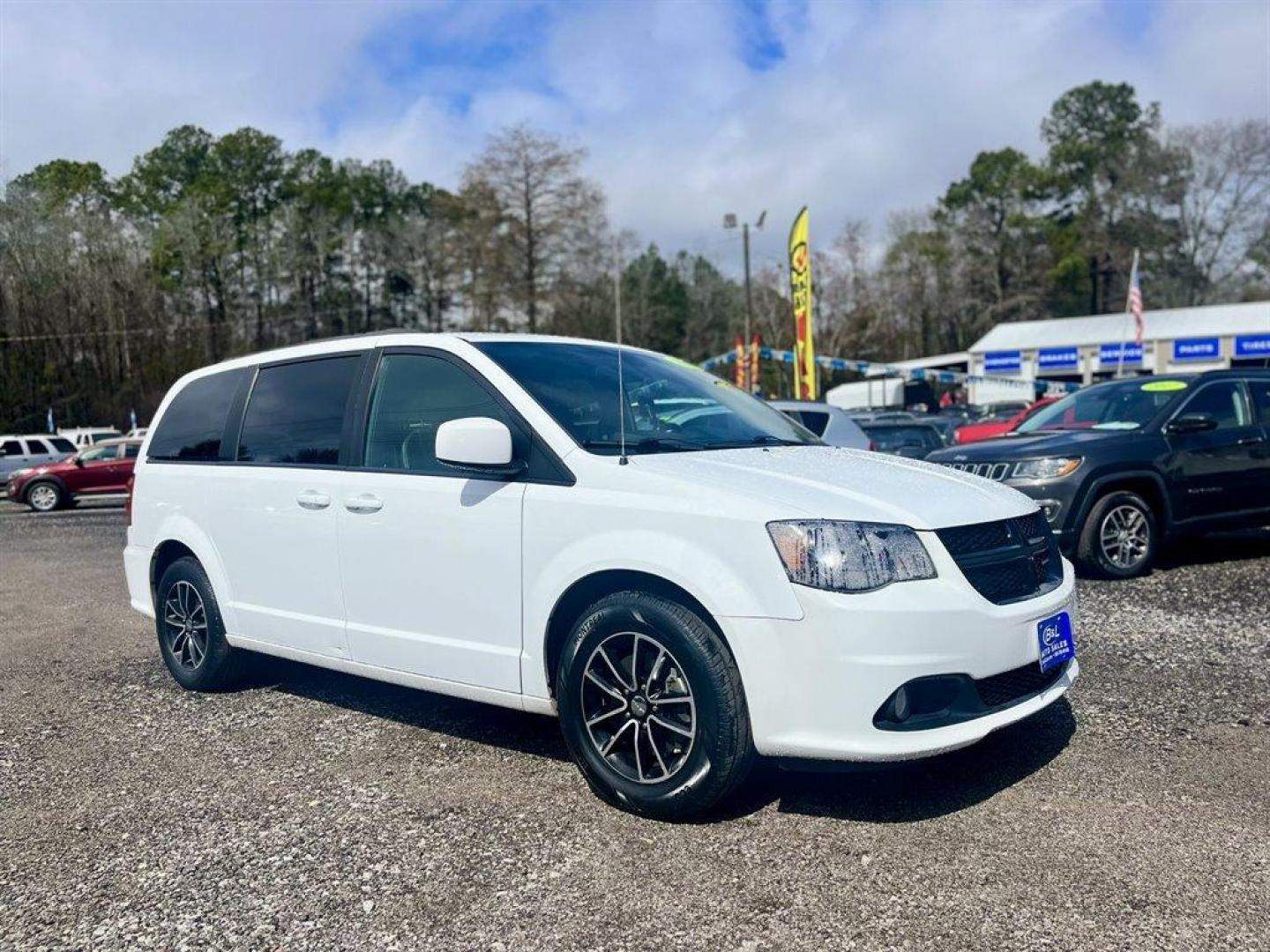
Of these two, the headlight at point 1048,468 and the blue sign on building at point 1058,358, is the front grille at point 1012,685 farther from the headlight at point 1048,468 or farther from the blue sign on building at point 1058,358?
the blue sign on building at point 1058,358

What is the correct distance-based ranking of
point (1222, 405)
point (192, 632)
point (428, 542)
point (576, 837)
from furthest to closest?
point (1222, 405)
point (192, 632)
point (428, 542)
point (576, 837)

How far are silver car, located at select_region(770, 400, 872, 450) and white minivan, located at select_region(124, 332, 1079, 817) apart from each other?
15.2 ft

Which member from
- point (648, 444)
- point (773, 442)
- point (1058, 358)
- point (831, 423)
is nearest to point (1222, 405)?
point (831, 423)

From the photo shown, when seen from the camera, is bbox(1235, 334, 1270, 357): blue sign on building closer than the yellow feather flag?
No

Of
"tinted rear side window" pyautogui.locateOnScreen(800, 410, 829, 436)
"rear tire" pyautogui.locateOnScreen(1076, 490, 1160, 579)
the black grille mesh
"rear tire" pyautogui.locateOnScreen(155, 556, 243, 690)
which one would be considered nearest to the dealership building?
"tinted rear side window" pyautogui.locateOnScreen(800, 410, 829, 436)

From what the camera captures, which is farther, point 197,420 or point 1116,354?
point 1116,354

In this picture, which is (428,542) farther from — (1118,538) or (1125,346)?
(1125,346)

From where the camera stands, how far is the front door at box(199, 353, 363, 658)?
4.58 m

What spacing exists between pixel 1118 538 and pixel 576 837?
6147mm

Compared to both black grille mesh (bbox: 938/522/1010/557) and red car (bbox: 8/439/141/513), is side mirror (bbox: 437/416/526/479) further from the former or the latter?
red car (bbox: 8/439/141/513)

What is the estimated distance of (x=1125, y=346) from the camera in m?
47.4

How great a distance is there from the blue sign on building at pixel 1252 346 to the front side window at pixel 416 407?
49.6 metres

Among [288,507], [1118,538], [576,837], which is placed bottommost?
[576,837]

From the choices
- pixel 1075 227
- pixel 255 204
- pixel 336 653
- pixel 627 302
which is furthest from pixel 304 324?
pixel 336 653
